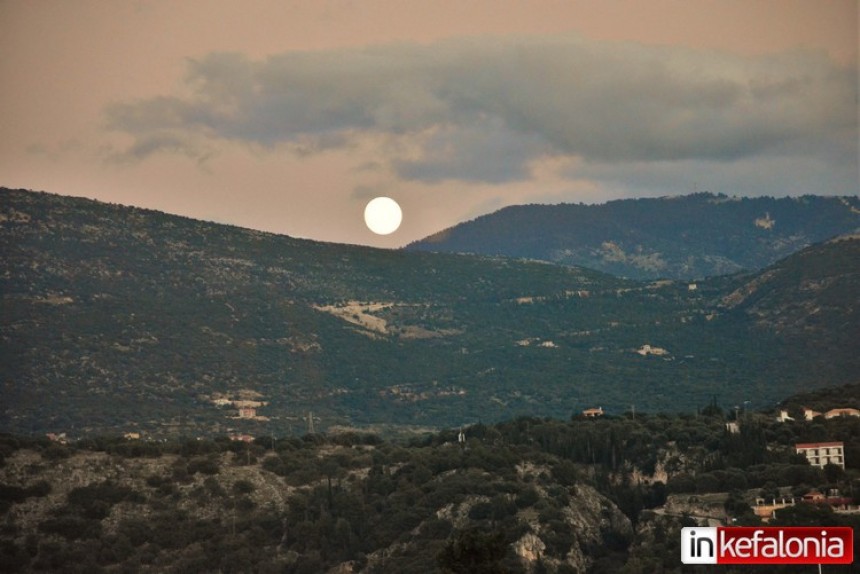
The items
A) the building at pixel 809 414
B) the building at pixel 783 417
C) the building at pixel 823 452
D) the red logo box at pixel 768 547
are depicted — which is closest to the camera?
the red logo box at pixel 768 547

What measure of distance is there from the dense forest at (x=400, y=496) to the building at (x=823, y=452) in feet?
2.26

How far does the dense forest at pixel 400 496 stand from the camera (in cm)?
10256

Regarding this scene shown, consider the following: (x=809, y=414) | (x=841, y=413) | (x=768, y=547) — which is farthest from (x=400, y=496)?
(x=768, y=547)

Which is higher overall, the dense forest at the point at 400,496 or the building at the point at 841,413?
the building at the point at 841,413

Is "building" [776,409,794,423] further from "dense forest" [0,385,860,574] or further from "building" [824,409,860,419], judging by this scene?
"building" [824,409,860,419]

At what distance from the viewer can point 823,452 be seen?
4345 inches

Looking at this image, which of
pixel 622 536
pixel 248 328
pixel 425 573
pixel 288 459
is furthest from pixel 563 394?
pixel 425 573

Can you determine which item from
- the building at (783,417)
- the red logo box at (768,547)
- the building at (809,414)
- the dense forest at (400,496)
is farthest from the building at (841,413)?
the red logo box at (768,547)

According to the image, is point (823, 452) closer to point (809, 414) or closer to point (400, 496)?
point (809, 414)

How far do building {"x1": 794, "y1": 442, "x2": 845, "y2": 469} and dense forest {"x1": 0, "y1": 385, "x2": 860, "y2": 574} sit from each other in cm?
69

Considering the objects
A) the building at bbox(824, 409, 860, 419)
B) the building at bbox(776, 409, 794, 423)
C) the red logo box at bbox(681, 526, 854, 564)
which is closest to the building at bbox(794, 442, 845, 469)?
the building at bbox(776, 409, 794, 423)

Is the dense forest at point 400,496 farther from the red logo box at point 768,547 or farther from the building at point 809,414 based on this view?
the red logo box at point 768,547

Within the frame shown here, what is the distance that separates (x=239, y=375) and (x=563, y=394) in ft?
115

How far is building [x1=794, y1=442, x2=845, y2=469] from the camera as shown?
10912cm
